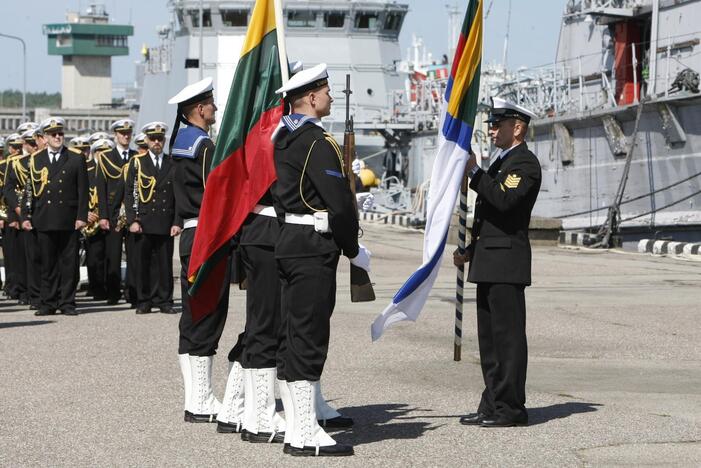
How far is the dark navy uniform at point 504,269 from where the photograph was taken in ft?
27.2

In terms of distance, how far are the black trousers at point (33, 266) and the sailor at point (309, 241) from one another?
8.87 meters

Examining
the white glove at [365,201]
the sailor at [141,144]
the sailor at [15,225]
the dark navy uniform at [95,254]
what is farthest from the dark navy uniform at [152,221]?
the white glove at [365,201]

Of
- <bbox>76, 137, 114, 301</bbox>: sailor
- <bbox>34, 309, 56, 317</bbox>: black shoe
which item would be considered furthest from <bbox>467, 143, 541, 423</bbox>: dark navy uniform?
<bbox>76, 137, 114, 301</bbox>: sailor

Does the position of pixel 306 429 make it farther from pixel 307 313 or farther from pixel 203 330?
pixel 203 330

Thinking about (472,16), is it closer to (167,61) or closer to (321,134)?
(321,134)

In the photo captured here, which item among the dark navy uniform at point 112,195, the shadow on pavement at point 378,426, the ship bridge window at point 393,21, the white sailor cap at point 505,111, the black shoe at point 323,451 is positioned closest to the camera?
the black shoe at point 323,451

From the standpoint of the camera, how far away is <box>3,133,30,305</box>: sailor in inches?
639

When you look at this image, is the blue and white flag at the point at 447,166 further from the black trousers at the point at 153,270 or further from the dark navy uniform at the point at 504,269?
the black trousers at the point at 153,270

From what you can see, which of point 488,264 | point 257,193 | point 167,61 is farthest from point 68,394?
point 167,61

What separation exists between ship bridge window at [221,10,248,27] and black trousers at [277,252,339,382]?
49974mm

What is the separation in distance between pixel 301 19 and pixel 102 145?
40.4 metres

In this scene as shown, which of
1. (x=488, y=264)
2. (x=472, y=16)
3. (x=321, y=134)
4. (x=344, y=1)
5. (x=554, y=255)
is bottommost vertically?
(x=554, y=255)

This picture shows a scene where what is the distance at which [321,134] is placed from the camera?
745cm

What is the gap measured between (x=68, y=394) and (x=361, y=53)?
160 ft
